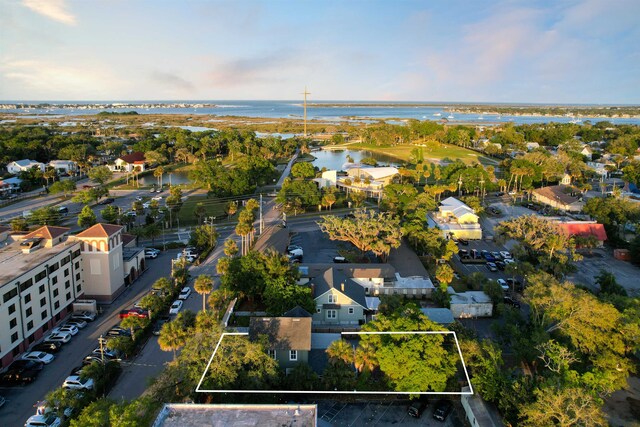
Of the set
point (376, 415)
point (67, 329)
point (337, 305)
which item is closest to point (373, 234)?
point (337, 305)

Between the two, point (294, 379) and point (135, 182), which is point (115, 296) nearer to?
point (294, 379)

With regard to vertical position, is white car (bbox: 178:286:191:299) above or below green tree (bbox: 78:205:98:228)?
below

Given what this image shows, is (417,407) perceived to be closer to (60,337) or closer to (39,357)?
(39,357)

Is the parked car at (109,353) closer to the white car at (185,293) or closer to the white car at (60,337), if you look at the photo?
the white car at (60,337)

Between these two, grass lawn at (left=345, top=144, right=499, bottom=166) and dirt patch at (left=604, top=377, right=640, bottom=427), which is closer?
dirt patch at (left=604, top=377, right=640, bottom=427)

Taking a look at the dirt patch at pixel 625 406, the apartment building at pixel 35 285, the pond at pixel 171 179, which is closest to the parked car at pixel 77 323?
the apartment building at pixel 35 285

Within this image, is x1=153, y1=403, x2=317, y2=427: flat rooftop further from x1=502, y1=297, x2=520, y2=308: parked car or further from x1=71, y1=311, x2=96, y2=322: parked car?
x1=502, y1=297, x2=520, y2=308: parked car

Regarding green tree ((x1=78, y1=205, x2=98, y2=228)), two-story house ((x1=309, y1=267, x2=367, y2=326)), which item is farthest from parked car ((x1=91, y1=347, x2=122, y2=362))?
green tree ((x1=78, y1=205, x2=98, y2=228))
